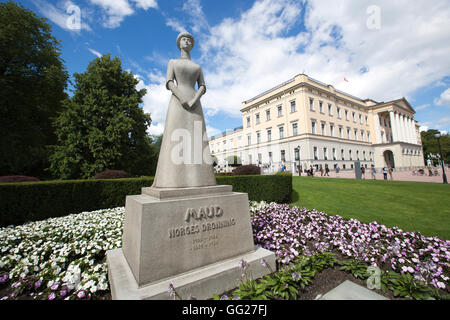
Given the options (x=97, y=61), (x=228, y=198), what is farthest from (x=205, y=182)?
(x=97, y=61)

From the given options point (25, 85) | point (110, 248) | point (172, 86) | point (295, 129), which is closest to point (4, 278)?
point (110, 248)

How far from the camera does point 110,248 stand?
3.76m

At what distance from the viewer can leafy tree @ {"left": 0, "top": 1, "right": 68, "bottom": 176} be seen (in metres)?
14.3

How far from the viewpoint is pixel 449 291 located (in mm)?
→ 2506

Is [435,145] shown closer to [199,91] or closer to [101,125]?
[199,91]

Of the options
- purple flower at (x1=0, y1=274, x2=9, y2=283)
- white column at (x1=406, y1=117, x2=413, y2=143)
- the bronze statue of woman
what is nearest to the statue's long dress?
the bronze statue of woman

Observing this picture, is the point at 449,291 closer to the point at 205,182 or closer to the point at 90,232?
the point at 205,182

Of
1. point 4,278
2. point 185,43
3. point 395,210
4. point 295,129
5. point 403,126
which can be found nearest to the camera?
point 4,278

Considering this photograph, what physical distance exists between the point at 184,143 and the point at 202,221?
130cm

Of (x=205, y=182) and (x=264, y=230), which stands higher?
(x=205, y=182)

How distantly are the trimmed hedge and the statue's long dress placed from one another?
21.0 ft

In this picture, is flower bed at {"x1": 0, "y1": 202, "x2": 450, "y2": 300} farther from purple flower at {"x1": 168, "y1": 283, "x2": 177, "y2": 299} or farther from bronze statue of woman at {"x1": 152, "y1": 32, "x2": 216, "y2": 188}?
bronze statue of woman at {"x1": 152, "y1": 32, "x2": 216, "y2": 188}

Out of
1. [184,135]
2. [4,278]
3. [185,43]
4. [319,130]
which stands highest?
[319,130]
